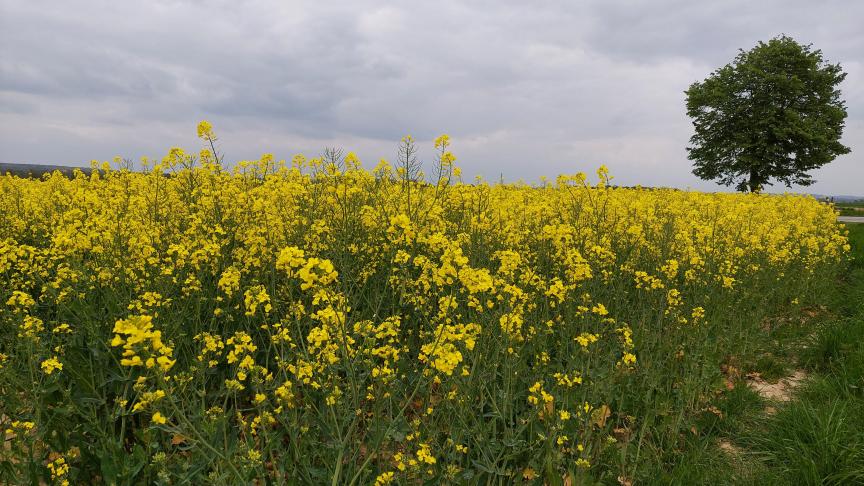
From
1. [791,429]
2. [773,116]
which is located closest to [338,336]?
[791,429]

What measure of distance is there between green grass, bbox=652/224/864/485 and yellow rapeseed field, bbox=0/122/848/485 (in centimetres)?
21

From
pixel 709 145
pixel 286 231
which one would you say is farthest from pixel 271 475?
pixel 709 145

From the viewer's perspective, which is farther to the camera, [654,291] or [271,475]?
[654,291]

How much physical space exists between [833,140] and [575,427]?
33.7 metres

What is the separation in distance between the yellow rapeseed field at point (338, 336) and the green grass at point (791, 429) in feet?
0.69

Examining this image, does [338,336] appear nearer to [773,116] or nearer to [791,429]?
[791,429]

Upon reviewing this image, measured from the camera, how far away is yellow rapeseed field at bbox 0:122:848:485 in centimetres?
244

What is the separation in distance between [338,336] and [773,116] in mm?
32314

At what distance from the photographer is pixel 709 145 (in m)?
30.1

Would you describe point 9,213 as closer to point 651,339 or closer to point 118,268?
point 118,268

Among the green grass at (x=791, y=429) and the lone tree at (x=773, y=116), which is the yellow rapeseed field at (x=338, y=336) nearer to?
the green grass at (x=791, y=429)

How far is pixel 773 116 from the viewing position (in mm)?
27547

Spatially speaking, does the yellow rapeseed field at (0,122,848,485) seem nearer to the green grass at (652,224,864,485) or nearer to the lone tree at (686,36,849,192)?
the green grass at (652,224,864,485)

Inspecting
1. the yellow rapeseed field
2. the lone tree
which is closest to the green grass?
the yellow rapeseed field
